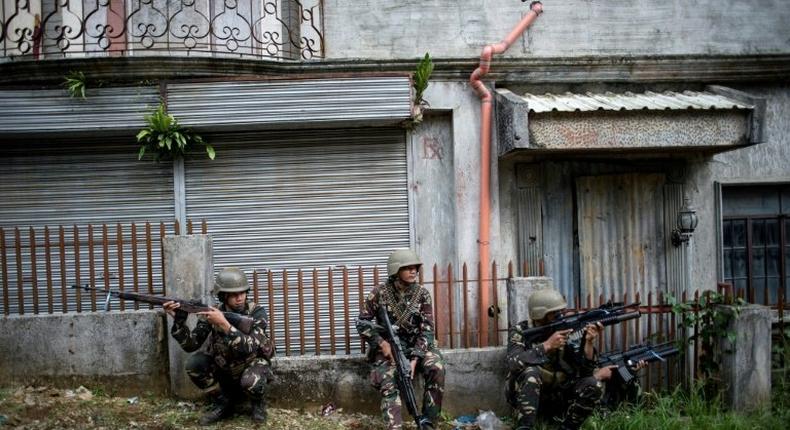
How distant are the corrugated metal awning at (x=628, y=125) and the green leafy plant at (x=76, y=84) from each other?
4.80m

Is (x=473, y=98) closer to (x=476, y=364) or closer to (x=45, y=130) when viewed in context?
(x=476, y=364)

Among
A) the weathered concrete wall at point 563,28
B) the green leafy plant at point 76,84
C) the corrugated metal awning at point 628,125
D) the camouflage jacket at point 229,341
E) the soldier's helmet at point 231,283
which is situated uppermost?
the weathered concrete wall at point 563,28

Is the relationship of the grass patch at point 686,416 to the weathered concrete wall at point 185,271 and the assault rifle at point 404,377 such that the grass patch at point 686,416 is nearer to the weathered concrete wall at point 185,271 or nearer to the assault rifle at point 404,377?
the assault rifle at point 404,377

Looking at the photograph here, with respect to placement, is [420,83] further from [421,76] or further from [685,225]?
[685,225]

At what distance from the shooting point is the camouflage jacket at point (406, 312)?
685 cm

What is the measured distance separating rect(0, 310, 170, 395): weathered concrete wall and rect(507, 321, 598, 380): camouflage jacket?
3518 mm

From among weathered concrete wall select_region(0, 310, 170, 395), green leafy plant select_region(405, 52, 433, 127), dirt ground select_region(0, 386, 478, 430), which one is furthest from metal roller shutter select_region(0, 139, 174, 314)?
green leafy plant select_region(405, 52, 433, 127)

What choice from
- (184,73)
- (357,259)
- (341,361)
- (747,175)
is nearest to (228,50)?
(184,73)

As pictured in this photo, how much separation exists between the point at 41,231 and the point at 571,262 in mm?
6467

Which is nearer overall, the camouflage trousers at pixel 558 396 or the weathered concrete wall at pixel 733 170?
the camouflage trousers at pixel 558 396

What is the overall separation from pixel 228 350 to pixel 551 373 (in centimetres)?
300

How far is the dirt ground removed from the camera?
6422mm

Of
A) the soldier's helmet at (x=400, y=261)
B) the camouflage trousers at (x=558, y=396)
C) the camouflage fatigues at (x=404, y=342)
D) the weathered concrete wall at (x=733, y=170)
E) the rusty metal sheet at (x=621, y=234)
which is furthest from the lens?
the weathered concrete wall at (x=733, y=170)

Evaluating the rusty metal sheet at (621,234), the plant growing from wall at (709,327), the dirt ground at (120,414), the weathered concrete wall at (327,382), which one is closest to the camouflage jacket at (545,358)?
the weathered concrete wall at (327,382)
